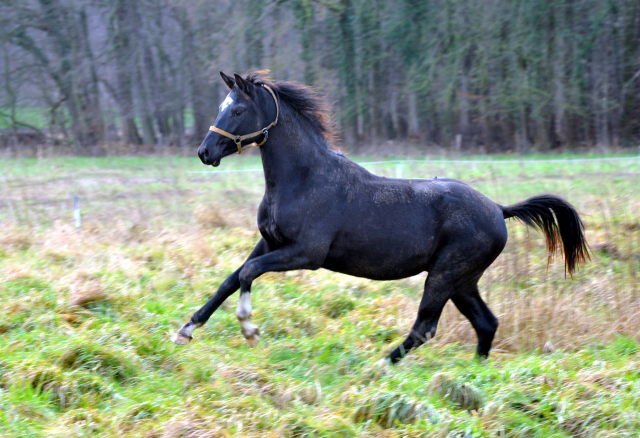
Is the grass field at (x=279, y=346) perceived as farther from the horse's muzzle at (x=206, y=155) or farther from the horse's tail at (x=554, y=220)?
the horse's muzzle at (x=206, y=155)

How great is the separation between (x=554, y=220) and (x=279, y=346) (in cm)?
279

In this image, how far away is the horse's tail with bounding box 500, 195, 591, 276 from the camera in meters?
5.63

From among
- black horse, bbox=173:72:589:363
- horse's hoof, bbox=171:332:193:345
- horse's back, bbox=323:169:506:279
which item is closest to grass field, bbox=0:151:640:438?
horse's hoof, bbox=171:332:193:345

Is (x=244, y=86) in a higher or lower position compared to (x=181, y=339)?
higher

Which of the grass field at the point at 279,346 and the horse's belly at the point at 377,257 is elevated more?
the horse's belly at the point at 377,257

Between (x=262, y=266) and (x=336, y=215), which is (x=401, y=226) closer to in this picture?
(x=336, y=215)

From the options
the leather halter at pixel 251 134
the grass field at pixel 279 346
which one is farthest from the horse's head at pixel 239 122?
the grass field at pixel 279 346

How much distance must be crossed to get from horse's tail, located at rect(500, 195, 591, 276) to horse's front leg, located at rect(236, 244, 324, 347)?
198 centimetres

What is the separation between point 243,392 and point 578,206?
8.21 m

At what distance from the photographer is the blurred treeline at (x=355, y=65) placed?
73.2 feet

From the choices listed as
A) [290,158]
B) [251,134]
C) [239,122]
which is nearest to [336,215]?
[290,158]

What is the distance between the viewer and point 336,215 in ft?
16.5

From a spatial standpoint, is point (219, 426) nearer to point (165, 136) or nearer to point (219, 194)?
point (219, 194)

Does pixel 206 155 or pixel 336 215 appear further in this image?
pixel 336 215
